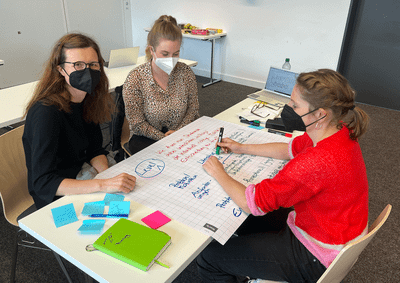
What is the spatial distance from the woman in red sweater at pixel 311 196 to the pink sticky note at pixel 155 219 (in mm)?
271

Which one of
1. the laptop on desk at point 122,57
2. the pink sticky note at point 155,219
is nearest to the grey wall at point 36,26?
the laptop on desk at point 122,57

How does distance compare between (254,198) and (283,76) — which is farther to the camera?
(283,76)

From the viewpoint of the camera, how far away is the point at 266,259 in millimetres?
1146

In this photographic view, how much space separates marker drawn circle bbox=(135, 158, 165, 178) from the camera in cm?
126

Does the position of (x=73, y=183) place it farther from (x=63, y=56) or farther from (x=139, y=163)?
(x=63, y=56)

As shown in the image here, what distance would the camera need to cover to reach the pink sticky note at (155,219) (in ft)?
3.24

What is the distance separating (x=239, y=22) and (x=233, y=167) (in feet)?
13.1

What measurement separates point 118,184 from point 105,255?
301mm

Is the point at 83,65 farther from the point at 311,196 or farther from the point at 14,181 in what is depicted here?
the point at 311,196

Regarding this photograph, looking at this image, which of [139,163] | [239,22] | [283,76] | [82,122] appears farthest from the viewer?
[239,22]

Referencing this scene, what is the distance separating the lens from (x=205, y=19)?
16.6 ft

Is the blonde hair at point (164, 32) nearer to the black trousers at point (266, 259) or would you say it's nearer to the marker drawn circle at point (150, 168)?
the marker drawn circle at point (150, 168)

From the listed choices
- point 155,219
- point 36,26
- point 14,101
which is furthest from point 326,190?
point 36,26

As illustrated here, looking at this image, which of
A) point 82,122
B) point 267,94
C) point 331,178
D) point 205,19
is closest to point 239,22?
point 205,19
